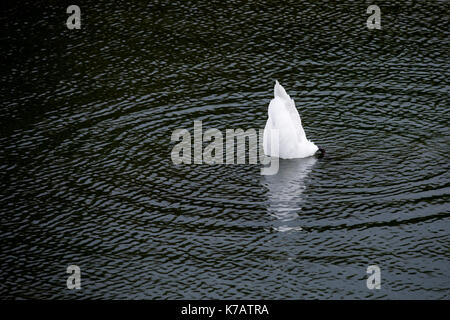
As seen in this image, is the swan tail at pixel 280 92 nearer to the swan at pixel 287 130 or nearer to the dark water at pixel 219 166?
the swan at pixel 287 130

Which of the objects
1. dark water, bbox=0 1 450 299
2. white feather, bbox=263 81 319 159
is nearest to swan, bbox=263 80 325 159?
white feather, bbox=263 81 319 159

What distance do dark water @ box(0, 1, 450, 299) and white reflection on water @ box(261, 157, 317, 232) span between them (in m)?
0.06

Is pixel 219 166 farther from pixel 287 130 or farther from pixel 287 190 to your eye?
pixel 287 190

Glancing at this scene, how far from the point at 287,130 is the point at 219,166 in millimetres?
2088

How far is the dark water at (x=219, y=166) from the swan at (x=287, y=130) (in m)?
0.37

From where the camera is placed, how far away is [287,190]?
2148 centimetres

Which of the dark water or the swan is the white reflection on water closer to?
the dark water

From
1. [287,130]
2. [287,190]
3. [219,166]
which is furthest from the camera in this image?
[287,130]

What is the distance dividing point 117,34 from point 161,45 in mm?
1952

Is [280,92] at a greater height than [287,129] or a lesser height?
greater

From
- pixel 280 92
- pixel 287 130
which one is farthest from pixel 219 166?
pixel 280 92

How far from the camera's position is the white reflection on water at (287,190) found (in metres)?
20.3
